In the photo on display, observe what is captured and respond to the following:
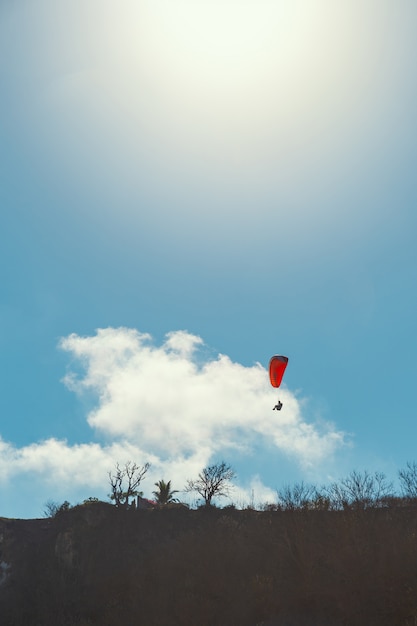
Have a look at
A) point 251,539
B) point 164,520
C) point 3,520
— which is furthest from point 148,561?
point 3,520

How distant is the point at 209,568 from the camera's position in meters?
51.7

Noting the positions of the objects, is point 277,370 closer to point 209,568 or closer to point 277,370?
point 277,370

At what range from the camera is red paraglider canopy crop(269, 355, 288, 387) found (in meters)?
37.4

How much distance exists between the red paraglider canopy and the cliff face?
16.7 m

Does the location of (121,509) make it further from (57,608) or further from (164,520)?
(57,608)

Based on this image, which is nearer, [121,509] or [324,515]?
[324,515]

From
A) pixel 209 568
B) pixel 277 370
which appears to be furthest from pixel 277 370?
pixel 209 568

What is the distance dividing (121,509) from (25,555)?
40.5 feet

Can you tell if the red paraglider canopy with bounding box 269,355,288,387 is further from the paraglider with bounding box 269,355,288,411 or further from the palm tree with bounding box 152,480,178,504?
the palm tree with bounding box 152,480,178,504

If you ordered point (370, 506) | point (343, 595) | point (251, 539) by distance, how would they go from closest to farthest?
point (343, 595), point (370, 506), point (251, 539)

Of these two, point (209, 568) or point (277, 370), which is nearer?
point (277, 370)

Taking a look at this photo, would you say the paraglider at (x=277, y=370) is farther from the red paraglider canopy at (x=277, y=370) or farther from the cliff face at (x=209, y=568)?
the cliff face at (x=209, y=568)

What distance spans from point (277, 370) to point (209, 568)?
26.8 metres

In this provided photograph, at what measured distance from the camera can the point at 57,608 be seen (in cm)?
5275
